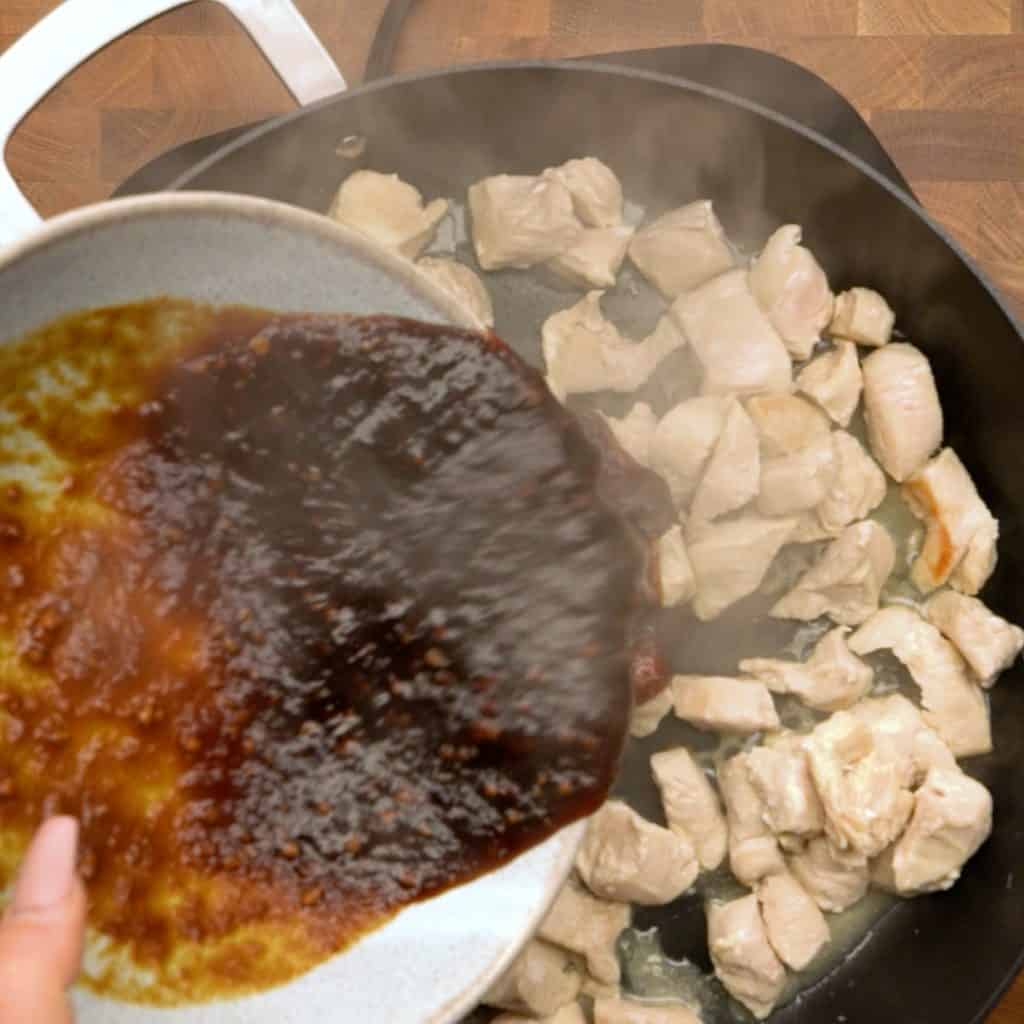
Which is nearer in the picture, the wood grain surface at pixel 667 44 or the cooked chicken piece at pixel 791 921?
the cooked chicken piece at pixel 791 921

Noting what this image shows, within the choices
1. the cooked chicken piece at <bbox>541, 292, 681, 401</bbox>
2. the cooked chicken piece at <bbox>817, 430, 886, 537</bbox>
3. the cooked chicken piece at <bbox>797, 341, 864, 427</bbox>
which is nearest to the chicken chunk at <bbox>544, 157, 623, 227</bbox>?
the cooked chicken piece at <bbox>541, 292, 681, 401</bbox>

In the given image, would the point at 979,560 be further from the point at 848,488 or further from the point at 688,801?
the point at 688,801

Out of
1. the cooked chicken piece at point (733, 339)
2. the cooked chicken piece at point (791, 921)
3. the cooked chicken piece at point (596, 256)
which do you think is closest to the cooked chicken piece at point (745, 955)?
the cooked chicken piece at point (791, 921)

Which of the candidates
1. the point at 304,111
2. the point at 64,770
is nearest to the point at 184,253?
the point at 304,111

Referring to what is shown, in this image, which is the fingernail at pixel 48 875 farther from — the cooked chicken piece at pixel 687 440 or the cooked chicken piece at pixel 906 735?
the cooked chicken piece at pixel 906 735

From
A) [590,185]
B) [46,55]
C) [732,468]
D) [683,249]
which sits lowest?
[732,468]

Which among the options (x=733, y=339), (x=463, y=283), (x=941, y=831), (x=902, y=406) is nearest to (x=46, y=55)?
(x=463, y=283)

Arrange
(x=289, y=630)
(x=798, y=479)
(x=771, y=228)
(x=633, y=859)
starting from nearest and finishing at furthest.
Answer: (x=289, y=630) → (x=633, y=859) → (x=798, y=479) → (x=771, y=228)
